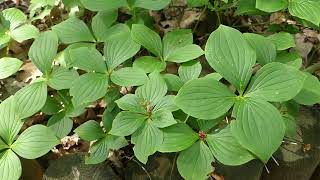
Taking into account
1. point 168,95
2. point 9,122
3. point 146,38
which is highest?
point 146,38

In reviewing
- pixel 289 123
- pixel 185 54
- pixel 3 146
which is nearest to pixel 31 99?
pixel 3 146

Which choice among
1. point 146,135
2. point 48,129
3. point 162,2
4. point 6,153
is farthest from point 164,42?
point 6,153

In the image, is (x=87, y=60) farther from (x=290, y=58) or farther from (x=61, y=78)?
(x=290, y=58)

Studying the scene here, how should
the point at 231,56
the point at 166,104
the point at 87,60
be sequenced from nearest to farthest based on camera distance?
the point at 231,56 < the point at 166,104 < the point at 87,60

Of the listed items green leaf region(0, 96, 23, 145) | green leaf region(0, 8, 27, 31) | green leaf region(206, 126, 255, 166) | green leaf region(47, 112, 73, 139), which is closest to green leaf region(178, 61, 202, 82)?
green leaf region(206, 126, 255, 166)

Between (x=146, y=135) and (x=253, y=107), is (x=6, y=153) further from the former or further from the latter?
(x=253, y=107)

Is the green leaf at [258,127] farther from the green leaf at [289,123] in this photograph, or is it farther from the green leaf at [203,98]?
the green leaf at [289,123]
